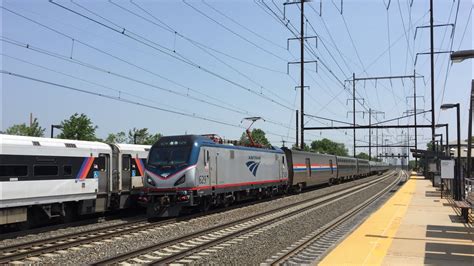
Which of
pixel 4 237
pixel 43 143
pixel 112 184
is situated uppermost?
pixel 43 143

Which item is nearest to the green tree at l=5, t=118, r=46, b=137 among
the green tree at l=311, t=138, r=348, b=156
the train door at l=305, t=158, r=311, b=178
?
the train door at l=305, t=158, r=311, b=178

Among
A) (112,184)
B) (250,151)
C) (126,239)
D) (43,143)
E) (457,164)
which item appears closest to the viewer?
(126,239)

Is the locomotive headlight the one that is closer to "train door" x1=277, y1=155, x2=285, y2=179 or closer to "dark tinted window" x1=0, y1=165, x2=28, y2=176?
"dark tinted window" x1=0, y1=165, x2=28, y2=176

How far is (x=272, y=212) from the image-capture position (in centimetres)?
1970

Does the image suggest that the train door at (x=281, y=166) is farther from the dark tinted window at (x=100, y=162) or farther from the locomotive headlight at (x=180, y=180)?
the dark tinted window at (x=100, y=162)

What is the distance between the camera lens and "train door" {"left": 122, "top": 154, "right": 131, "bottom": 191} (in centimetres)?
1843

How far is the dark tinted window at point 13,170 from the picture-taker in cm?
1283

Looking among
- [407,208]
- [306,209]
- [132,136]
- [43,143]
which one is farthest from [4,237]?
[132,136]

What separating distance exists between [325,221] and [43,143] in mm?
9871

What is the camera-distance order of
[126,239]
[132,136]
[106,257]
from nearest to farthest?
[106,257] → [126,239] → [132,136]

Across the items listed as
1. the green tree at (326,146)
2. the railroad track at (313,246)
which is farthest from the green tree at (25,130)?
the green tree at (326,146)

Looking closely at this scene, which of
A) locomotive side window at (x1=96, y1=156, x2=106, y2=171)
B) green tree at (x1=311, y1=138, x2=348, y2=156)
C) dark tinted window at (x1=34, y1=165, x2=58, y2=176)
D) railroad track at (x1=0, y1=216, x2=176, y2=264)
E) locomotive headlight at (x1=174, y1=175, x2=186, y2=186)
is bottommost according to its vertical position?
railroad track at (x1=0, y1=216, x2=176, y2=264)

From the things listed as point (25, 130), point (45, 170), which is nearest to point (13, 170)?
point (45, 170)

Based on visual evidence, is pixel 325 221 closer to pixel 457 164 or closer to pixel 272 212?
pixel 272 212
